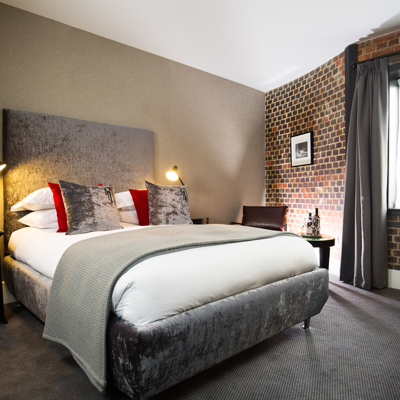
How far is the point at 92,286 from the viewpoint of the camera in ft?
4.86

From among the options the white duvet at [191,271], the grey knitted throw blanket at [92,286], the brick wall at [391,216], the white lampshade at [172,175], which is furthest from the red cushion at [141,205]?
the brick wall at [391,216]

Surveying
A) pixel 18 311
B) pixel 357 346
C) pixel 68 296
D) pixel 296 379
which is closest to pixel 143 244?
pixel 68 296

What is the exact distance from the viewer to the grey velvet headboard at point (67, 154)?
2.86m

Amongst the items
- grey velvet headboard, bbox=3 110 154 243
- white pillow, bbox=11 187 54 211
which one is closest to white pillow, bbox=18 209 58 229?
white pillow, bbox=11 187 54 211

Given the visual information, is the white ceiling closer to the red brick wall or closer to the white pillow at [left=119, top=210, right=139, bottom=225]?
the red brick wall

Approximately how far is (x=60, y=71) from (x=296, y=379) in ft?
11.3

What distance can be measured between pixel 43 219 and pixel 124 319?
5.76 feet

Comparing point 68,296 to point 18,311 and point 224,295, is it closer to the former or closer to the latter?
point 224,295

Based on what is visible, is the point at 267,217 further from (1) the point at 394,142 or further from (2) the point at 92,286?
(2) the point at 92,286

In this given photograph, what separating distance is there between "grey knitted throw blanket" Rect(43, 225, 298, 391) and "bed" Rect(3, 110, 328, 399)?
8cm

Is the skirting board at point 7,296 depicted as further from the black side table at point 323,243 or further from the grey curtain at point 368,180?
the grey curtain at point 368,180

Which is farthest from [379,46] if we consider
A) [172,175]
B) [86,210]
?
[86,210]

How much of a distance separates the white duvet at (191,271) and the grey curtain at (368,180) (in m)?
1.48

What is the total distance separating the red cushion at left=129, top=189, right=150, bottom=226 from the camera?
10.4 feet
